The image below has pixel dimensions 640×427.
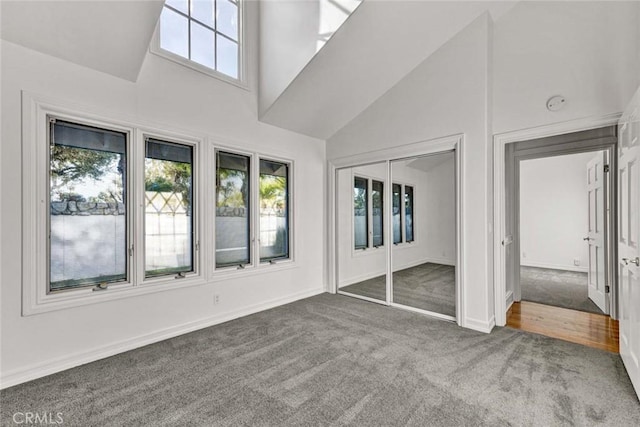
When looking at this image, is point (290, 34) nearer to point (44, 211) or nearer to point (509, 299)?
point (44, 211)

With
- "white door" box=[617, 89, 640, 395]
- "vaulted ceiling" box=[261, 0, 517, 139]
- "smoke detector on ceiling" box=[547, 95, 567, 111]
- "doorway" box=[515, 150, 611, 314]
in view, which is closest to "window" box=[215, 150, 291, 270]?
"vaulted ceiling" box=[261, 0, 517, 139]

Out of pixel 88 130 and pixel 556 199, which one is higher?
pixel 88 130

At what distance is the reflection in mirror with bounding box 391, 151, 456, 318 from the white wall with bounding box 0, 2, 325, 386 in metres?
1.33

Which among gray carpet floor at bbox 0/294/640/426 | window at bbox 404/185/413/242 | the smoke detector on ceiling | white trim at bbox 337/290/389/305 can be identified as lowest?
gray carpet floor at bbox 0/294/640/426

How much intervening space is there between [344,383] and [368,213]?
8.97ft

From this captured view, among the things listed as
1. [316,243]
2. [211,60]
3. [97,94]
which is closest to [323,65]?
[211,60]

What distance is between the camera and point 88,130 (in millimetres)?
2680

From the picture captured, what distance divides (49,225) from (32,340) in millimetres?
895

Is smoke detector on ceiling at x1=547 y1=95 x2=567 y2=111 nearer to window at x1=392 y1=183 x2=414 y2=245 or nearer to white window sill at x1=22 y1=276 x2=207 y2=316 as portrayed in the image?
window at x1=392 y1=183 x2=414 y2=245

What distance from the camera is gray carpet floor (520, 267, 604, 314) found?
4111mm

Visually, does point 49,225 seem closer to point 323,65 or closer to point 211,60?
point 211,60

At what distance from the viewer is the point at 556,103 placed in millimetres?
3025

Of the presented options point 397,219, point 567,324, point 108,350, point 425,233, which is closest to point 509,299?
point 567,324

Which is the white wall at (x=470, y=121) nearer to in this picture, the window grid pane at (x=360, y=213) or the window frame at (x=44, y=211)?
the window grid pane at (x=360, y=213)
